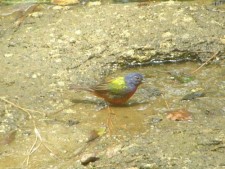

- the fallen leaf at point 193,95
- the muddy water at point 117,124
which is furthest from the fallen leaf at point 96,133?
the fallen leaf at point 193,95

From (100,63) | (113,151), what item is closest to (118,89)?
(100,63)

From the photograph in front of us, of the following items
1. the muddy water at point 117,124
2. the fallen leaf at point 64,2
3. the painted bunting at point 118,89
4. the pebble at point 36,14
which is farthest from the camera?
the fallen leaf at point 64,2

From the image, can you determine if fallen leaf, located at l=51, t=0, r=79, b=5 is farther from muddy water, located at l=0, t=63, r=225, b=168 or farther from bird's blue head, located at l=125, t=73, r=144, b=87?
bird's blue head, located at l=125, t=73, r=144, b=87

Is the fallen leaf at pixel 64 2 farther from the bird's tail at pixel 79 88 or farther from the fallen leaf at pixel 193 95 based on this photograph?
the fallen leaf at pixel 193 95

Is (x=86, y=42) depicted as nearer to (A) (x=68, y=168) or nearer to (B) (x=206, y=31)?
(B) (x=206, y=31)

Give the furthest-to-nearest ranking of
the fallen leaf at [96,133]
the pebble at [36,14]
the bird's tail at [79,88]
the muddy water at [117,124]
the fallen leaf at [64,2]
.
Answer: the fallen leaf at [64,2]
the pebble at [36,14]
the bird's tail at [79,88]
the fallen leaf at [96,133]
the muddy water at [117,124]

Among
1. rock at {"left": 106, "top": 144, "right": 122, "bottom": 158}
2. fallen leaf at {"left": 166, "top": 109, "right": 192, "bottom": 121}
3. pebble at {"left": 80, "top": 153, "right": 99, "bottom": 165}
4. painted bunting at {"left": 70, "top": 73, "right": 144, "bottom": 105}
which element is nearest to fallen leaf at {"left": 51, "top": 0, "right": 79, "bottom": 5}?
painted bunting at {"left": 70, "top": 73, "right": 144, "bottom": 105}
